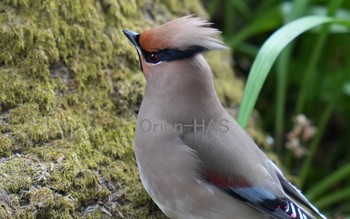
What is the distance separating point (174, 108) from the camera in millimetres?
3178

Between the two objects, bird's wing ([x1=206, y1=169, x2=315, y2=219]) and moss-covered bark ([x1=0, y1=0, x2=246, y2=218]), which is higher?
moss-covered bark ([x1=0, y1=0, x2=246, y2=218])

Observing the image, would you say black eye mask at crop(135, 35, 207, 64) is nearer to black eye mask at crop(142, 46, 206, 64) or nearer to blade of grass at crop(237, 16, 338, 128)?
black eye mask at crop(142, 46, 206, 64)

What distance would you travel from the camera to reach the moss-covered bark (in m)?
3.01

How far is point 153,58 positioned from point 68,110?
58 cm

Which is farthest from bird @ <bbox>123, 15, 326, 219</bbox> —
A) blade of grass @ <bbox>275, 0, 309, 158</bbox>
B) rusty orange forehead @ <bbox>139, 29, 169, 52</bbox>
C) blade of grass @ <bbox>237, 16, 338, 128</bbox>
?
blade of grass @ <bbox>275, 0, 309, 158</bbox>

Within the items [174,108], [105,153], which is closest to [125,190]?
[105,153]

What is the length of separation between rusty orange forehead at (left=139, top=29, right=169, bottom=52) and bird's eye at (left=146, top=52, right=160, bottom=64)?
28mm

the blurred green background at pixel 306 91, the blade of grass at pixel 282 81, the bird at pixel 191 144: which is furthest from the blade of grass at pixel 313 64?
the bird at pixel 191 144

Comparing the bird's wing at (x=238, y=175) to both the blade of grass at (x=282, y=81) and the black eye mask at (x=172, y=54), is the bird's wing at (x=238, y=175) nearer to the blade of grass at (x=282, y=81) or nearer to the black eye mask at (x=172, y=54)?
the black eye mask at (x=172, y=54)

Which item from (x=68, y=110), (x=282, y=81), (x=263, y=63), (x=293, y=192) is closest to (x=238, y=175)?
(x=293, y=192)

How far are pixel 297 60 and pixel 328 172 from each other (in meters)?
0.93

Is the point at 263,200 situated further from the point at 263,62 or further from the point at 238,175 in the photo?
the point at 263,62

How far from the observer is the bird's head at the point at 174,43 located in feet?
9.95

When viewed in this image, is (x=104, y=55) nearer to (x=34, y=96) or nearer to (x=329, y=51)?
(x=34, y=96)
